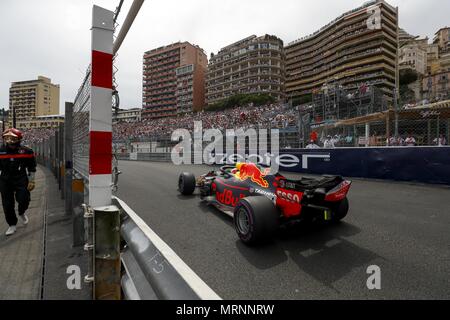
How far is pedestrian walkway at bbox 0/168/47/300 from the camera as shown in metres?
2.20

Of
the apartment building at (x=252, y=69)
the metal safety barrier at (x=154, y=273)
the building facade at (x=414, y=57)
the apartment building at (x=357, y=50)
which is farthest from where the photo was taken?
the building facade at (x=414, y=57)

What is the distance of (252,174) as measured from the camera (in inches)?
139

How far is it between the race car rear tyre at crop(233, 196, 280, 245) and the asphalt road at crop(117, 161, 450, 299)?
5.2 inches

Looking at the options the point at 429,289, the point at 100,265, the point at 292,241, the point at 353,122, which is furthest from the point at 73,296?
the point at 353,122

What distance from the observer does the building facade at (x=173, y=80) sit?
9544cm

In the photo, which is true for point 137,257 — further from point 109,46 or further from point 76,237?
point 76,237

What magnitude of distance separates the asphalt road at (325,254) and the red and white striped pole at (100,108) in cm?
116

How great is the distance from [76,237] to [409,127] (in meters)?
12.3

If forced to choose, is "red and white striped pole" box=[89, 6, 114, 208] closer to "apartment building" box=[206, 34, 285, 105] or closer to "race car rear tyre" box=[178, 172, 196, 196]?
"race car rear tyre" box=[178, 172, 196, 196]

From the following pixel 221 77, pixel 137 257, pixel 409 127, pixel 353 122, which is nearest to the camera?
pixel 137 257

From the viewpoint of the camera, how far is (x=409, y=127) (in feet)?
34.3

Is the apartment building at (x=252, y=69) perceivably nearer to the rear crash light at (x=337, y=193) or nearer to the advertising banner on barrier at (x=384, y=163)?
the advertising banner on barrier at (x=384, y=163)

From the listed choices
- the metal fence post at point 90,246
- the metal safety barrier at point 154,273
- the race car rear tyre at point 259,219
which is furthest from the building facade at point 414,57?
the metal fence post at point 90,246

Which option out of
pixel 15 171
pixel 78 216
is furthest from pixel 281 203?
pixel 15 171
